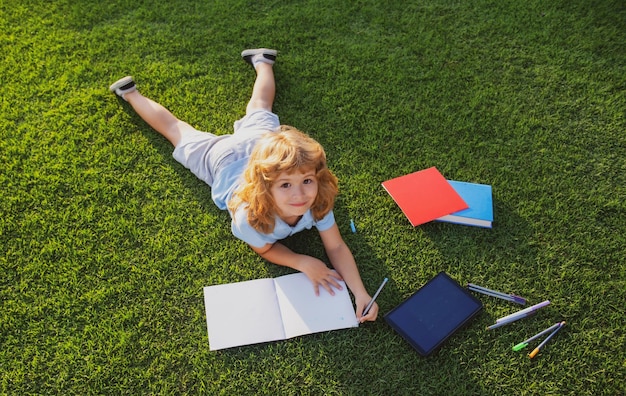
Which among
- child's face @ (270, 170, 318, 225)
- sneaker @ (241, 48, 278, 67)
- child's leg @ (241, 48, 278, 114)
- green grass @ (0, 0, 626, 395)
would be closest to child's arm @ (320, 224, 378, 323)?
green grass @ (0, 0, 626, 395)

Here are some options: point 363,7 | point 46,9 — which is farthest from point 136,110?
point 363,7

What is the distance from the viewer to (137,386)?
220cm

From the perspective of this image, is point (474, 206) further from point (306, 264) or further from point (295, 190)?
point (295, 190)

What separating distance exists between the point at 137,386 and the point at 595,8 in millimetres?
4405

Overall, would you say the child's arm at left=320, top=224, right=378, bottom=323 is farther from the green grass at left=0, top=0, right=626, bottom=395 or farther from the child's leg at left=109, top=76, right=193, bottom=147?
the child's leg at left=109, top=76, right=193, bottom=147

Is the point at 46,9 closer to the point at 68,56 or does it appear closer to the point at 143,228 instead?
the point at 68,56

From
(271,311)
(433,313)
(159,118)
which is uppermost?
(159,118)

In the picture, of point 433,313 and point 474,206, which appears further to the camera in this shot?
point 474,206

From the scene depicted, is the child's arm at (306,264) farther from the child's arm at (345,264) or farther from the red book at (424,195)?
the red book at (424,195)

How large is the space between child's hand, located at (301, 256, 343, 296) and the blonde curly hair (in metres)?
0.24

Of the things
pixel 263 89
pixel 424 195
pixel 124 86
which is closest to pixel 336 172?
pixel 424 195

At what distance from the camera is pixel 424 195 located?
112 inches

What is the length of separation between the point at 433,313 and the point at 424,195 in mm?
749

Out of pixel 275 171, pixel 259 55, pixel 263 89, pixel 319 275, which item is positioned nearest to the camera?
pixel 275 171
